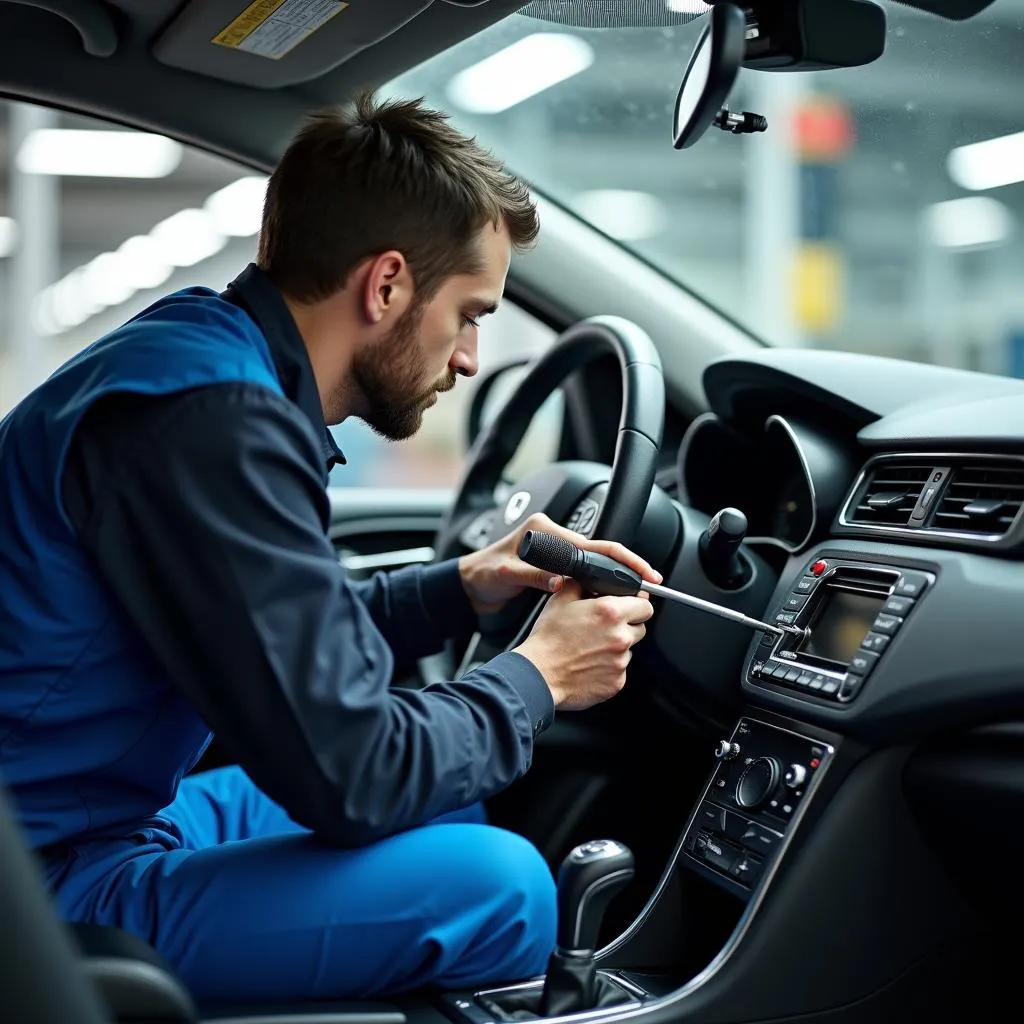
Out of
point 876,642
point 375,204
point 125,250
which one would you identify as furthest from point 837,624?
point 125,250

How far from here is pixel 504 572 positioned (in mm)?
1573

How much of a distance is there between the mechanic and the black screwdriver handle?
27 mm

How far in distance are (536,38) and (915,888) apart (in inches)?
49.3

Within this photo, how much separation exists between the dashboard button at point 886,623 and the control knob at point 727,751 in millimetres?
236

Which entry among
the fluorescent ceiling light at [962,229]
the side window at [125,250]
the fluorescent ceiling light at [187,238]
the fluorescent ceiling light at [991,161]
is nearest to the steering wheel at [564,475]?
the side window at [125,250]

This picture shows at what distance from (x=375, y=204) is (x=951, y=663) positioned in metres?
0.72

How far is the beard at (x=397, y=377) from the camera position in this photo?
4.28 ft

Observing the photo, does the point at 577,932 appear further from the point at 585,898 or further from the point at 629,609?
the point at 629,609

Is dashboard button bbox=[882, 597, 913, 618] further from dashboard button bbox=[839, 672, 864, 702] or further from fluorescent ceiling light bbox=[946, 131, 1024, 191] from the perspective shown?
fluorescent ceiling light bbox=[946, 131, 1024, 191]

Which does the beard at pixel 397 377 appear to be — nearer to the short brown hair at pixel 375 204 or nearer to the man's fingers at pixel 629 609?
the short brown hair at pixel 375 204

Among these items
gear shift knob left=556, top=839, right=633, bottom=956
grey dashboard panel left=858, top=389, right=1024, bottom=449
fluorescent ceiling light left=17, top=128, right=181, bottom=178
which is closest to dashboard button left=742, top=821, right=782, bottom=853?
gear shift knob left=556, top=839, right=633, bottom=956

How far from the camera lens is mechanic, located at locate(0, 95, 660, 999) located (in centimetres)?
105

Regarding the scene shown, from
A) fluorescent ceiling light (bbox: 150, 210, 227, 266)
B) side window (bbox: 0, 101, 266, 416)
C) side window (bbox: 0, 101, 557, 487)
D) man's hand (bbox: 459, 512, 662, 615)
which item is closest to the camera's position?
man's hand (bbox: 459, 512, 662, 615)

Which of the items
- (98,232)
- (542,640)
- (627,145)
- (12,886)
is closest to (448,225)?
(542,640)
